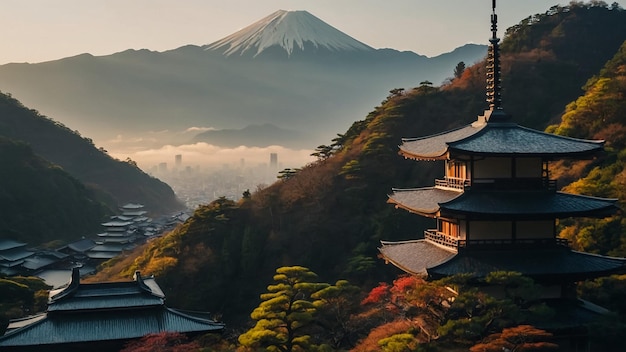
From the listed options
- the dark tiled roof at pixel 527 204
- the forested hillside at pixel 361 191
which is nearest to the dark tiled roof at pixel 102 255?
the forested hillside at pixel 361 191

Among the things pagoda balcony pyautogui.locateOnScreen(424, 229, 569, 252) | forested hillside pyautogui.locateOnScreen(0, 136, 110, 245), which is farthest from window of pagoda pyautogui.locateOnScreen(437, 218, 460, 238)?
forested hillside pyautogui.locateOnScreen(0, 136, 110, 245)

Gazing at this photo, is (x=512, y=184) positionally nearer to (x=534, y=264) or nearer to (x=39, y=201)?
(x=534, y=264)

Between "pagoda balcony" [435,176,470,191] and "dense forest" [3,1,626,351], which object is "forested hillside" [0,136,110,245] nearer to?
"dense forest" [3,1,626,351]

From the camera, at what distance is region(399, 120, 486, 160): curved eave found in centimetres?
1625

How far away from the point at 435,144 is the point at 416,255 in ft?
11.8

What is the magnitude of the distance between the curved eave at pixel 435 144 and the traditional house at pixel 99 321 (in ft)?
31.1

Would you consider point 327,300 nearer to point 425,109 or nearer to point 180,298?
point 180,298

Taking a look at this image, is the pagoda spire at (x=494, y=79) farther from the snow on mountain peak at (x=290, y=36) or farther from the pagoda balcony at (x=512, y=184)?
the snow on mountain peak at (x=290, y=36)

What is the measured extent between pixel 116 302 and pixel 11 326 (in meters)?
4.53

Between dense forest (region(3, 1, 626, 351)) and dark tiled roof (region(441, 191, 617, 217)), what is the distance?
1.93m

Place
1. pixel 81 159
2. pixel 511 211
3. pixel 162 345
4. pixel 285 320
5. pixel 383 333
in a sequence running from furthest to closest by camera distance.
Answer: pixel 81 159 < pixel 383 333 < pixel 285 320 < pixel 162 345 < pixel 511 211

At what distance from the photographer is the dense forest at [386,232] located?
542 inches

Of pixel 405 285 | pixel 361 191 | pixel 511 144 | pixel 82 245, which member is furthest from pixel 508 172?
pixel 82 245

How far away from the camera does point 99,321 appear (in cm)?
1959
